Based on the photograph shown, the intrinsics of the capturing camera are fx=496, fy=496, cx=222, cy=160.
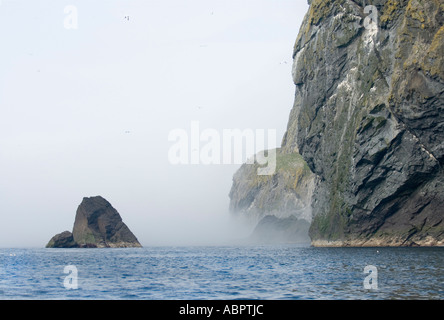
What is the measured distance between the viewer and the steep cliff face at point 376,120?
254 feet

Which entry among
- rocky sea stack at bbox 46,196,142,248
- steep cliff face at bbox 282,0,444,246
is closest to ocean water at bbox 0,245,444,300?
steep cliff face at bbox 282,0,444,246

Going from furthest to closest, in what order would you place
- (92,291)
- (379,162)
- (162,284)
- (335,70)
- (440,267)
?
(335,70) → (379,162) → (440,267) → (162,284) → (92,291)

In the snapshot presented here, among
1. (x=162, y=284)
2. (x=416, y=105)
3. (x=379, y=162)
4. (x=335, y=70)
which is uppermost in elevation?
(x=335, y=70)

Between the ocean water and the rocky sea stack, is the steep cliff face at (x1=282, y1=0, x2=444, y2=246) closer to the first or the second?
the ocean water

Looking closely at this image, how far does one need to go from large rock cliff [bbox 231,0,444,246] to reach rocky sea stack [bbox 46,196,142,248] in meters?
69.6

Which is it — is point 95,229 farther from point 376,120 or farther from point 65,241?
point 376,120

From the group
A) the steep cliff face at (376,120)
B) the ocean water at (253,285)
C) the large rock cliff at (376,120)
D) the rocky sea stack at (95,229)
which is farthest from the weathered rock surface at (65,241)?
the ocean water at (253,285)

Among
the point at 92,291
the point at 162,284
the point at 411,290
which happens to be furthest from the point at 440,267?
the point at 92,291

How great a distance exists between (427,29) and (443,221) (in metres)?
30.6

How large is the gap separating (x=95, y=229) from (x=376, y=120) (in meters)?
95.5

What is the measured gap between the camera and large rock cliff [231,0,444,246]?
7731 cm

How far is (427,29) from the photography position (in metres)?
77.2

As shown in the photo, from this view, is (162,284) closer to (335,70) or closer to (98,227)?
(335,70)

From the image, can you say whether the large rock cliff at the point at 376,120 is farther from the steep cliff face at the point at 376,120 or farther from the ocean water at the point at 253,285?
the ocean water at the point at 253,285
